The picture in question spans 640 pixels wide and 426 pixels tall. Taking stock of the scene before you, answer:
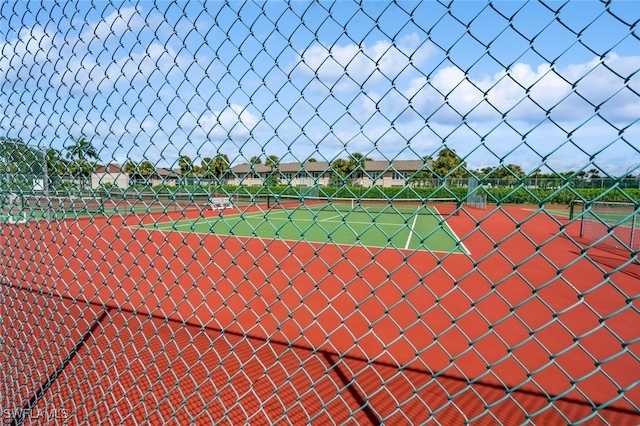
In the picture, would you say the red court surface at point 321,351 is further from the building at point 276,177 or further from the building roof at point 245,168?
the building roof at point 245,168

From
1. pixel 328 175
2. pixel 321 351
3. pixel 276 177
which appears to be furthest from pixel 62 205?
pixel 321 351

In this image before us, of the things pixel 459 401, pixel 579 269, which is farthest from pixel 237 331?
pixel 579 269

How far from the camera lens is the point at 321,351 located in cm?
407

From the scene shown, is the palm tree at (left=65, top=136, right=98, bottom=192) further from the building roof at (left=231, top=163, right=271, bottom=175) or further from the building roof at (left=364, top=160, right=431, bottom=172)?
the building roof at (left=364, top=160, right=431, bottom=172)

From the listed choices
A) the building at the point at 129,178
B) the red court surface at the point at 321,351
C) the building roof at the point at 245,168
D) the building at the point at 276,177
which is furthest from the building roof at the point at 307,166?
the building at the point at 129,178

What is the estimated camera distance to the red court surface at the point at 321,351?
6.43 feet

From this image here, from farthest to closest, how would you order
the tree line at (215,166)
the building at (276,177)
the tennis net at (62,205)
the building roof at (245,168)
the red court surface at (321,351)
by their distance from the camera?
the tennis net at (62,205) < the red court surface at (321,351) < the building roof at (245,168) < the building at (276,177) < the tree line at (215,166)

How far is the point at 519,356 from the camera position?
13.5 ft

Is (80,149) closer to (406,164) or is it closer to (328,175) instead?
(328,175)

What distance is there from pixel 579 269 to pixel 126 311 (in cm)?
930

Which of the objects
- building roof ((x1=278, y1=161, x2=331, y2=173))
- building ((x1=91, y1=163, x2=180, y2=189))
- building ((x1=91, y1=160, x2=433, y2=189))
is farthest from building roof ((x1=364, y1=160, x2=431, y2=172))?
building ((x1=91, y1=163, x2=180, y2=189))

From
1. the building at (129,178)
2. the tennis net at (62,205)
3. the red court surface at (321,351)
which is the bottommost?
the red court surface at (321,351)

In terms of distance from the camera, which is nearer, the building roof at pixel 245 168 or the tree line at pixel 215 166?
the tree line at pixel 215 166

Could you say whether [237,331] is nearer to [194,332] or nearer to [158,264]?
[194,332]
